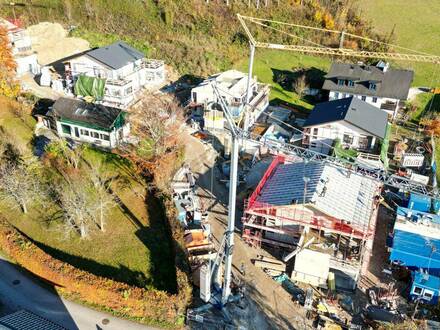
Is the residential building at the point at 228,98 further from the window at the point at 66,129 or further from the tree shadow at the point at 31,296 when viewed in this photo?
the tree shadow at the point at 31,296

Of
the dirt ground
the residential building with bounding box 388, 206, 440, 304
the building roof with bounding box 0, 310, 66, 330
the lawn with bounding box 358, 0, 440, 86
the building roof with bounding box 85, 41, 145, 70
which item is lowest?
the dirt ground

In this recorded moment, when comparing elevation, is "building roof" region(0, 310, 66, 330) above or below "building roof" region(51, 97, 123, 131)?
below

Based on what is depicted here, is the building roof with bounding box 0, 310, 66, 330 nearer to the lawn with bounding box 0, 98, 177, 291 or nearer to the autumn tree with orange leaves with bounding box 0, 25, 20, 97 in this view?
the lawn with bounding box 0, 98, 177, 291

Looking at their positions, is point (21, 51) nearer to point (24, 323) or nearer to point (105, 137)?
point (105, 137)

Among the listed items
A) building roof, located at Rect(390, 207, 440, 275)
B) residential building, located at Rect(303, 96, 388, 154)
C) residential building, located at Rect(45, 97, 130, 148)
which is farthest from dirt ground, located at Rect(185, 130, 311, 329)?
residential building, located at Rect(303, 96, 388, 154)

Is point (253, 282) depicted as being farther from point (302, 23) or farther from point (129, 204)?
point (302, 23)

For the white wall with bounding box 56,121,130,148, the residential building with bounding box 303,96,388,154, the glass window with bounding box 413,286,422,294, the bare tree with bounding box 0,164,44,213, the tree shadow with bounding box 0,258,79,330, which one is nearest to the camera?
the tree shadow with bounding box 0,258,79,330

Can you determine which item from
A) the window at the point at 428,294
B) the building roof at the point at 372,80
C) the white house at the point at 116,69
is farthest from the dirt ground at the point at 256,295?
the building roof at the point at 372,80

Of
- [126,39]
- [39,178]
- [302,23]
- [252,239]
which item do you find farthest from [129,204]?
[302,23]
